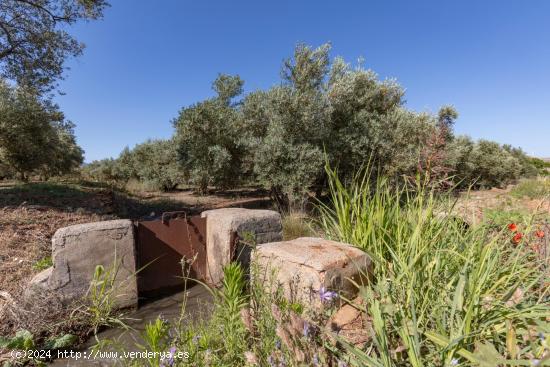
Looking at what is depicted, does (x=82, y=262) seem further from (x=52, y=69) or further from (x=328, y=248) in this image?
(x=52, y=69)

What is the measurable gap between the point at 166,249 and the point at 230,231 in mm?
940

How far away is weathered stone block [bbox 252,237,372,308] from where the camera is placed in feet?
5.76

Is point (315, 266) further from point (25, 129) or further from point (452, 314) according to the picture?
point (25, 129)

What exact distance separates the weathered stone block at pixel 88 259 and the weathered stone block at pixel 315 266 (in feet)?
5.10

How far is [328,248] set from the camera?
203cm

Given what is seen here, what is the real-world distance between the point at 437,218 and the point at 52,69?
1073 cm

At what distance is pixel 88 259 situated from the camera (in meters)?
2.86

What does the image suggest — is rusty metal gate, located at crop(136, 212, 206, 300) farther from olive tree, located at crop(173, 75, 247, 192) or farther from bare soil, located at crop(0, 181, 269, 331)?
olive tree, located at crop(173, 75, 247, 192)

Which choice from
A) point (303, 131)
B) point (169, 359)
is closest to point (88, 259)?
point (169, 359)

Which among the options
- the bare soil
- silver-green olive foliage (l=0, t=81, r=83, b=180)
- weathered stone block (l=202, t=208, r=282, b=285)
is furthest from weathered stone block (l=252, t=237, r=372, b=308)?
silver-green olive foliage (l=0, t=81, r=83, b=180)

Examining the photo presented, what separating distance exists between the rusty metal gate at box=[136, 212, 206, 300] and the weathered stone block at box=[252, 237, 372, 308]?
1.75 m

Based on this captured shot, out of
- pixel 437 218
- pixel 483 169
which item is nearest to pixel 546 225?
pixel 437 218

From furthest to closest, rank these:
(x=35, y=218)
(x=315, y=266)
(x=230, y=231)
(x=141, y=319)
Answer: (x=35, y=218) → (x=230, y=231) → (x=141, y=319) → (x=315, y=266)

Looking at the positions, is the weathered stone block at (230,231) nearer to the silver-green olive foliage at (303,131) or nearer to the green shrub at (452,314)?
the green shrub at (452,314)
